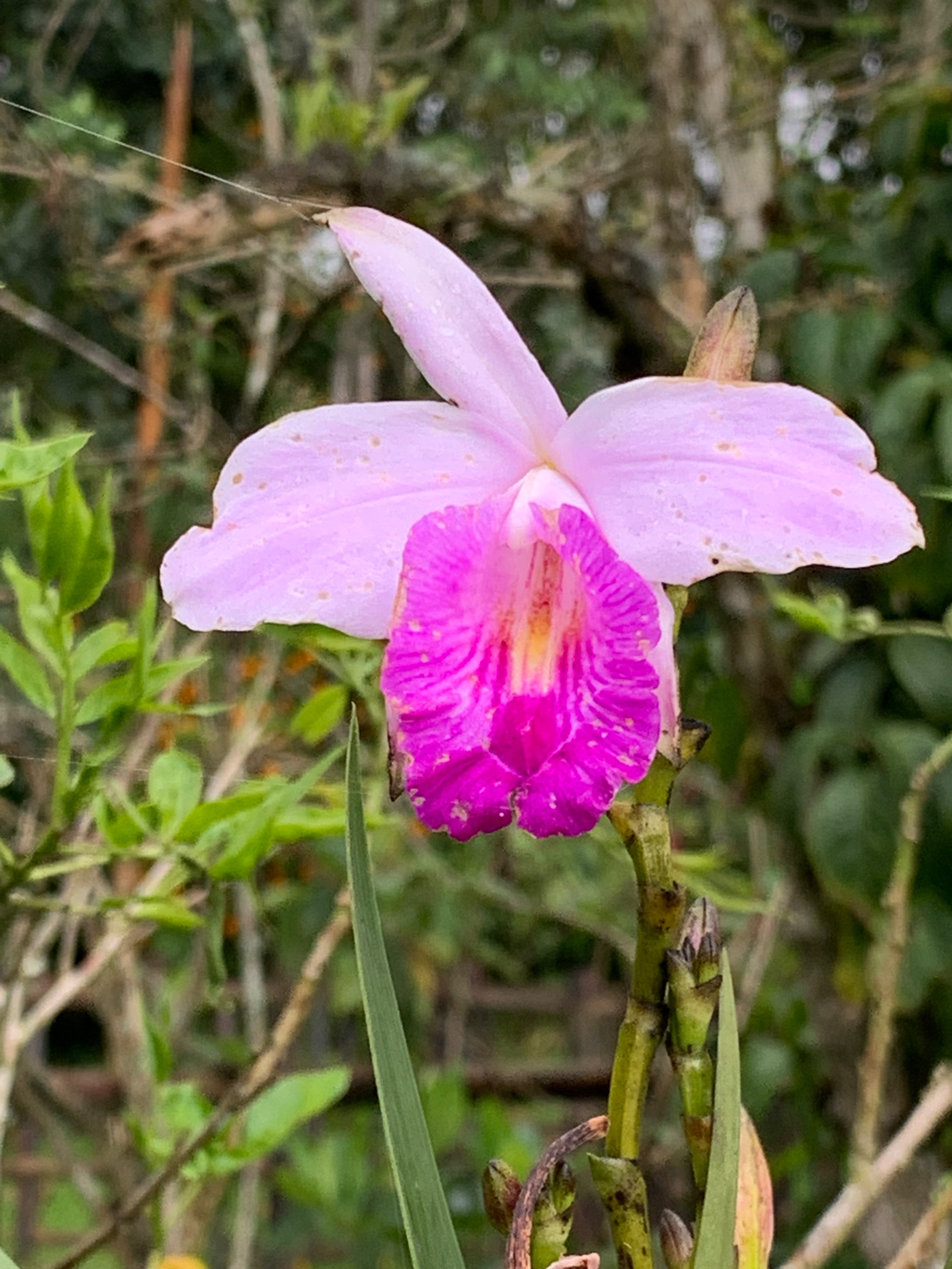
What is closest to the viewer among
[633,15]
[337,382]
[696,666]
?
[696,666]

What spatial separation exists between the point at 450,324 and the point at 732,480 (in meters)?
0.08

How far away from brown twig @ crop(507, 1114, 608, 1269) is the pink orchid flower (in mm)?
66

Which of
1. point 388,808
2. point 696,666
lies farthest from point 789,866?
point 388,808

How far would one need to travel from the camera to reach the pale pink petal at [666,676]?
0.94ft

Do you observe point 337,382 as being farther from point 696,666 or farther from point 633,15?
point 633,15

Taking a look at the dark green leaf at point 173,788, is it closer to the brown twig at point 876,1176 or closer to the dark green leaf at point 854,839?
the brown twig at point 876,1176

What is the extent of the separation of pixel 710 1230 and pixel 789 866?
3.54 feet

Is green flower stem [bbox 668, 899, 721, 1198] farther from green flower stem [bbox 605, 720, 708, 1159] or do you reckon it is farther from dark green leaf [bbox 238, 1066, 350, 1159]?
dark green leaf [bbox 238, 1066, 350, 1159]

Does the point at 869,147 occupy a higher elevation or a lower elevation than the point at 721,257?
higher

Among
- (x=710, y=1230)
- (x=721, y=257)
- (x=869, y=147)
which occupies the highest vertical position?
(x=869, y=147)

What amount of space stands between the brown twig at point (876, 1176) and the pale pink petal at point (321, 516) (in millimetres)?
346

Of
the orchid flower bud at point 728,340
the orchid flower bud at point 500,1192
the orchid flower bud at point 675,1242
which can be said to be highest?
the orchid flower bud at point 728,340

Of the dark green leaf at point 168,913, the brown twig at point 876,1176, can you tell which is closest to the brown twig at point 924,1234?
the brown twig at point 876,1176

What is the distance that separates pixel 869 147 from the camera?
1824 millimetres
